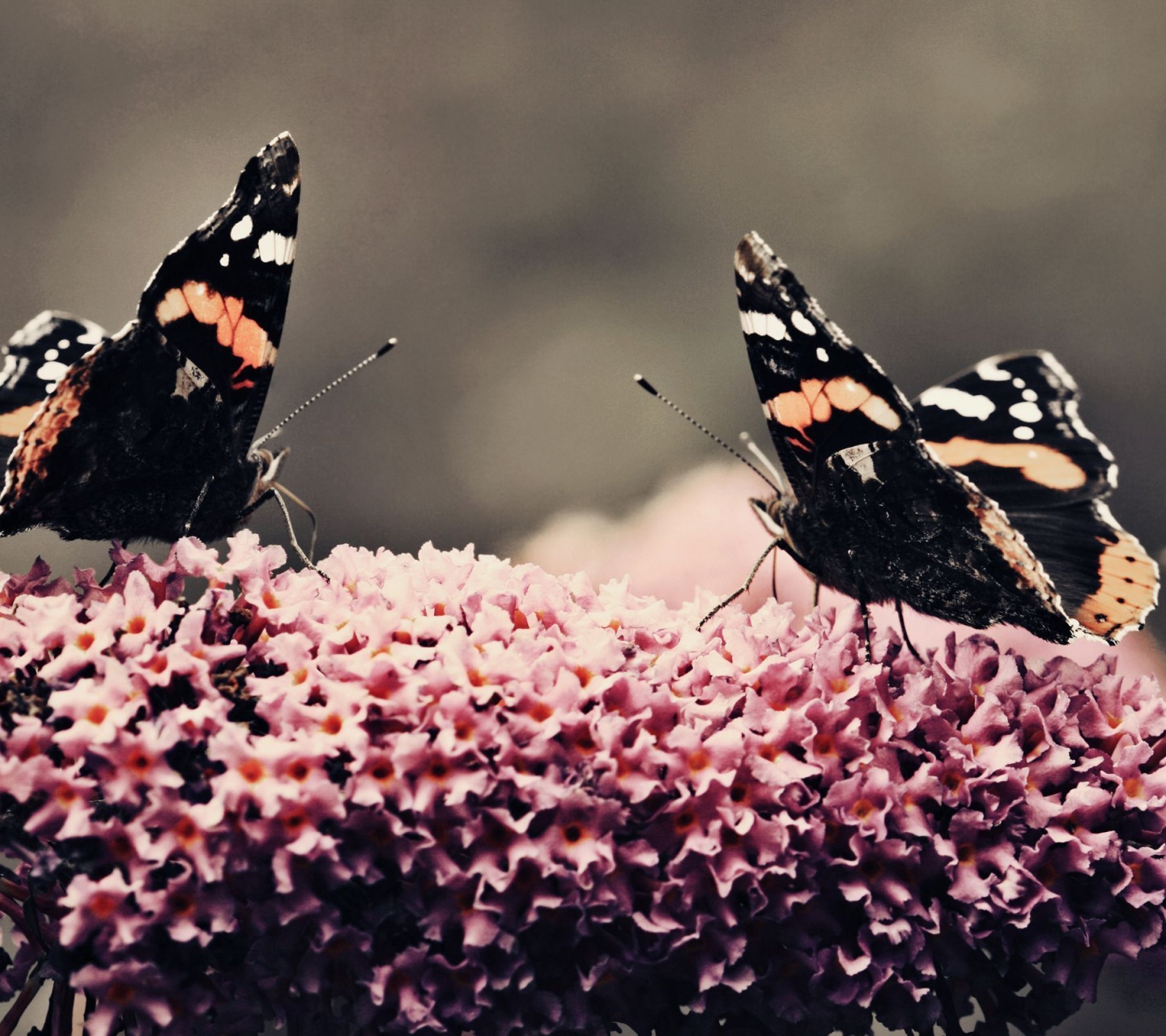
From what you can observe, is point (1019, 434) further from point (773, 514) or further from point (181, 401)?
point (181, 401)

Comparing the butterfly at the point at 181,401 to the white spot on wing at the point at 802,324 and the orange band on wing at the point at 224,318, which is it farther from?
the white spot on wing at the point at 802,324

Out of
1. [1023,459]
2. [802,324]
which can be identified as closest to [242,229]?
[802,324]

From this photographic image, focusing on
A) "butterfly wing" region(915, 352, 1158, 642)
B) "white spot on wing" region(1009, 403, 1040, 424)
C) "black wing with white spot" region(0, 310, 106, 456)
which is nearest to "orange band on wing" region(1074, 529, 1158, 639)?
"butterfly wing" region(915, 352, 1158, 642)

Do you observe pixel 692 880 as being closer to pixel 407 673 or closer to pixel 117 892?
pixel 407 673

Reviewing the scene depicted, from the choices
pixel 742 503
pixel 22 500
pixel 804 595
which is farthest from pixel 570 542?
pixel 22 500

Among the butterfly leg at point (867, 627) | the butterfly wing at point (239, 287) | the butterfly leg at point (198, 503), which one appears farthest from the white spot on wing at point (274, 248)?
the butterfly leg at point (867, 627)
